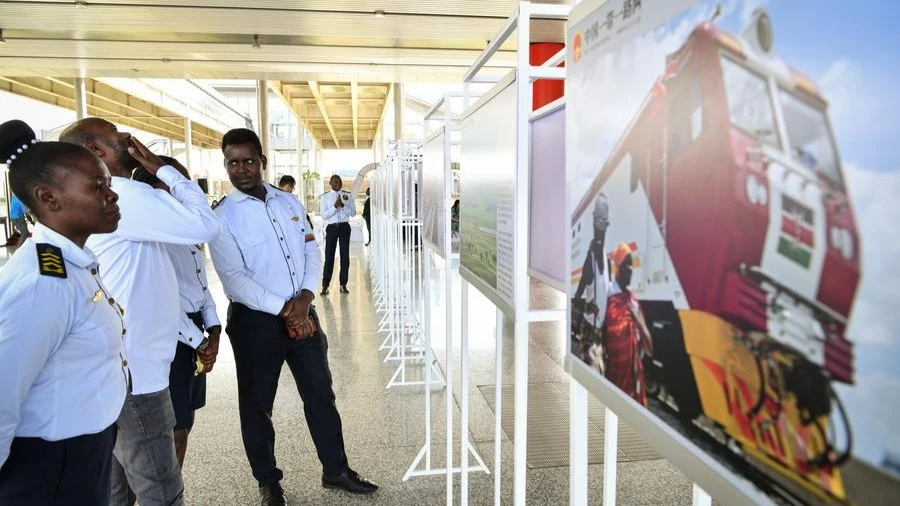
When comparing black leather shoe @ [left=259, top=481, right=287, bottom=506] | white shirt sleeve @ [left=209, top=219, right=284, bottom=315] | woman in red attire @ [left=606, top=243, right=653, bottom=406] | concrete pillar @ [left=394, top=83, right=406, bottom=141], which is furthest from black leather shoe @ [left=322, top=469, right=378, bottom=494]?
concrete pillar @ [left=394, top=83, right=406, bottom=141]

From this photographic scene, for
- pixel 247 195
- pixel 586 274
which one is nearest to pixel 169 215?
pixel 247 195

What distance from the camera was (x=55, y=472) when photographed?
141 centimetres

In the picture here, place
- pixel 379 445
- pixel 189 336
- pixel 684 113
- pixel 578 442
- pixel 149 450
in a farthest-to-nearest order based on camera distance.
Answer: pixel 379 445, pixel 189 336, pixel 149 450, pixel 578 442, pixel 684 113

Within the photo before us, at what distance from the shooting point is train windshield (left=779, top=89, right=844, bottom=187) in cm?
47

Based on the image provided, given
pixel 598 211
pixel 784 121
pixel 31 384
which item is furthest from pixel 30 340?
pixel 784 121

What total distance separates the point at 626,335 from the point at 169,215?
5.48 ft

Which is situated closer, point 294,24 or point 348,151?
point 294,24

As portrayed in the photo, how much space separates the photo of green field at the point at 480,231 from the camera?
5.31ft

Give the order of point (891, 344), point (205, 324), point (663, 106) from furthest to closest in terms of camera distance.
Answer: point (205, 324)
point (663, 106)
point (891, 344)

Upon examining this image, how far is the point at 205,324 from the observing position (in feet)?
8.25

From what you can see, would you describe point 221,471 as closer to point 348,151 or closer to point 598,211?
point 598,211

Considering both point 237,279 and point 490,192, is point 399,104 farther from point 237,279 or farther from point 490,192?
point 490,192

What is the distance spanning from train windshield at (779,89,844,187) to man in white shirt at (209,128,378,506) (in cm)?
Answer: 229

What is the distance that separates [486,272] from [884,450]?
4.29ft
